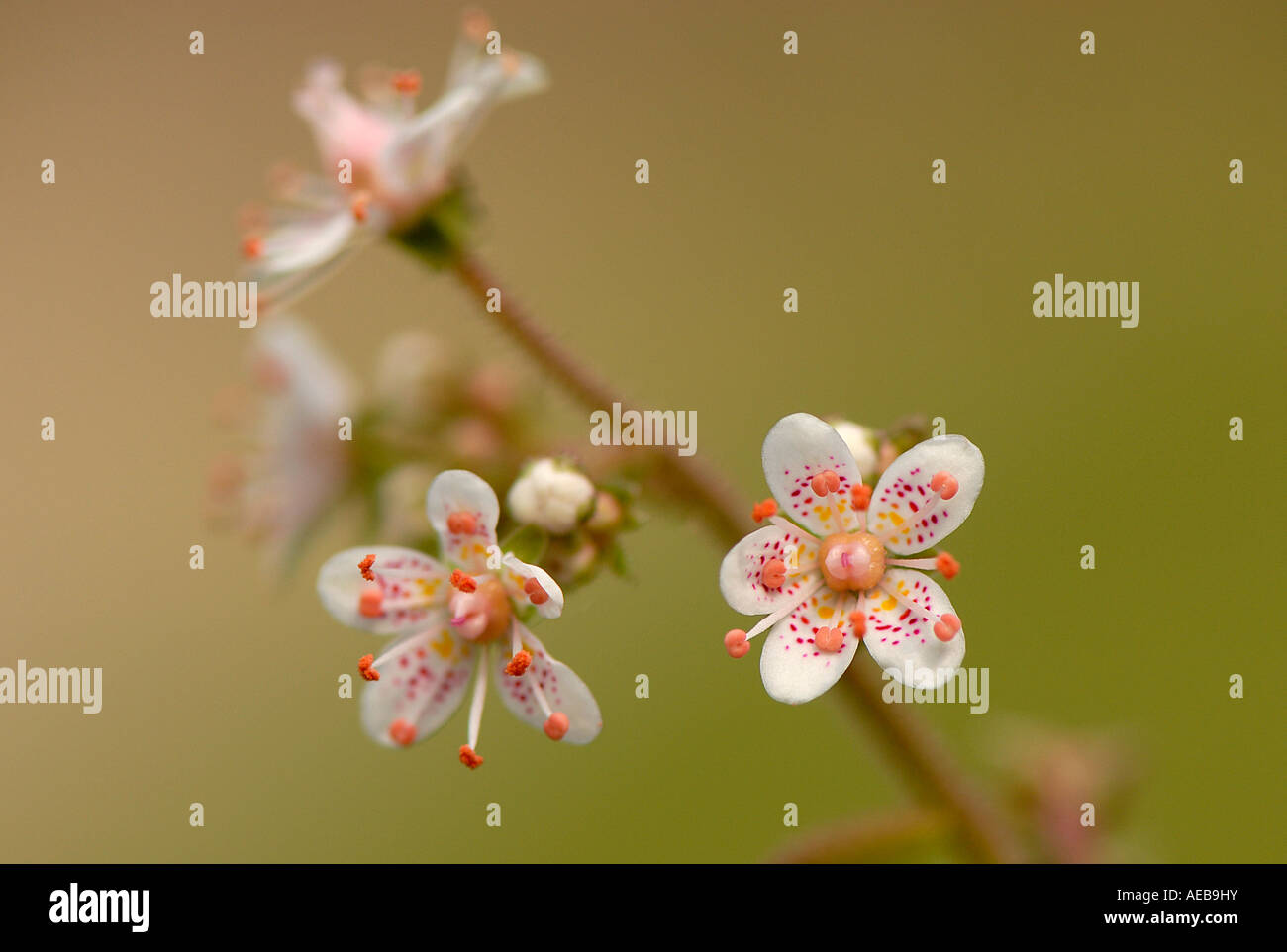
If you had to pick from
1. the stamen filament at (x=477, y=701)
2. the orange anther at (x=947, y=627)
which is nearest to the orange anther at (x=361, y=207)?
the stamen filament at (x=477, y=701)

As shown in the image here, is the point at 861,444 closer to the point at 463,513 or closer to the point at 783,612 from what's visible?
the point at 783,612

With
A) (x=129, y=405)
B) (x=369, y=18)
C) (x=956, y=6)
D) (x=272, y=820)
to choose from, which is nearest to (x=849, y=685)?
(x=272, y=820)

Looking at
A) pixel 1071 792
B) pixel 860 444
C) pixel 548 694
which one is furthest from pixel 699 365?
pixel 548 694

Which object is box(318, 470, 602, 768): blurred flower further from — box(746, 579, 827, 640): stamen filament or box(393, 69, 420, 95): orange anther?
box(393, 69, 420, 95): orange anther

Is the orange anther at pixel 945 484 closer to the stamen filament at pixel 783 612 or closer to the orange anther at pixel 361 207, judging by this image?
the stamen filament at pixel 783 612

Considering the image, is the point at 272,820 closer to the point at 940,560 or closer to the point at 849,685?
the point at 849,685

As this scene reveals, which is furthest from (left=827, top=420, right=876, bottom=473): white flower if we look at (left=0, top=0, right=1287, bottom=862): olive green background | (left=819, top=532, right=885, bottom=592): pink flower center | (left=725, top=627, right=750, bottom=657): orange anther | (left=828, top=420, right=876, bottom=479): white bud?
(left=0, top=0, right=1287, bottom=862): olive green background

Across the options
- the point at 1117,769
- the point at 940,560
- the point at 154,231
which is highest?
the point at 154,231
